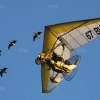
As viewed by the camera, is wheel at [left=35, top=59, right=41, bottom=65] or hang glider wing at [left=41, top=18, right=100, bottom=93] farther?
hang glider wing at [left=41, top=18, right=100, bottom=93]

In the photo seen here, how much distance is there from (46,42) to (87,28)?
185 inches

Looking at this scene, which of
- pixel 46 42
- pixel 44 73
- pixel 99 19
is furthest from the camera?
pixel 44 73

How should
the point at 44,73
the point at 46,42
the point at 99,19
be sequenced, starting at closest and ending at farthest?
the point at 99,19
the point at 46,42
the point at 44,73

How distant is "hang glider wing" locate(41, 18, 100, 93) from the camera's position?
4909 centimetres

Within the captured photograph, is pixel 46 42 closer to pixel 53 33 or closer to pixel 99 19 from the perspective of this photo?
pixel 53 33

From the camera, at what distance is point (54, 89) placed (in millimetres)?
56344

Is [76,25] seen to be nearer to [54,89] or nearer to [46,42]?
[46,42]

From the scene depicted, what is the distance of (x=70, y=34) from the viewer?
5044 centimetres

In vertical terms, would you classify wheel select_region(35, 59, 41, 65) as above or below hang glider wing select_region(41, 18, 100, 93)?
below

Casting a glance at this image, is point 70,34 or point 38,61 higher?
point 70,34

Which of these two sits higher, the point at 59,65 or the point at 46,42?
the point at 46,42

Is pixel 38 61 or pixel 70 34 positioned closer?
pixel 38 61

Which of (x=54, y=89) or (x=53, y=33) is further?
(x=54, y=89)

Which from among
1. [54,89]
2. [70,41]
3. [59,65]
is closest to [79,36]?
[70,41]
